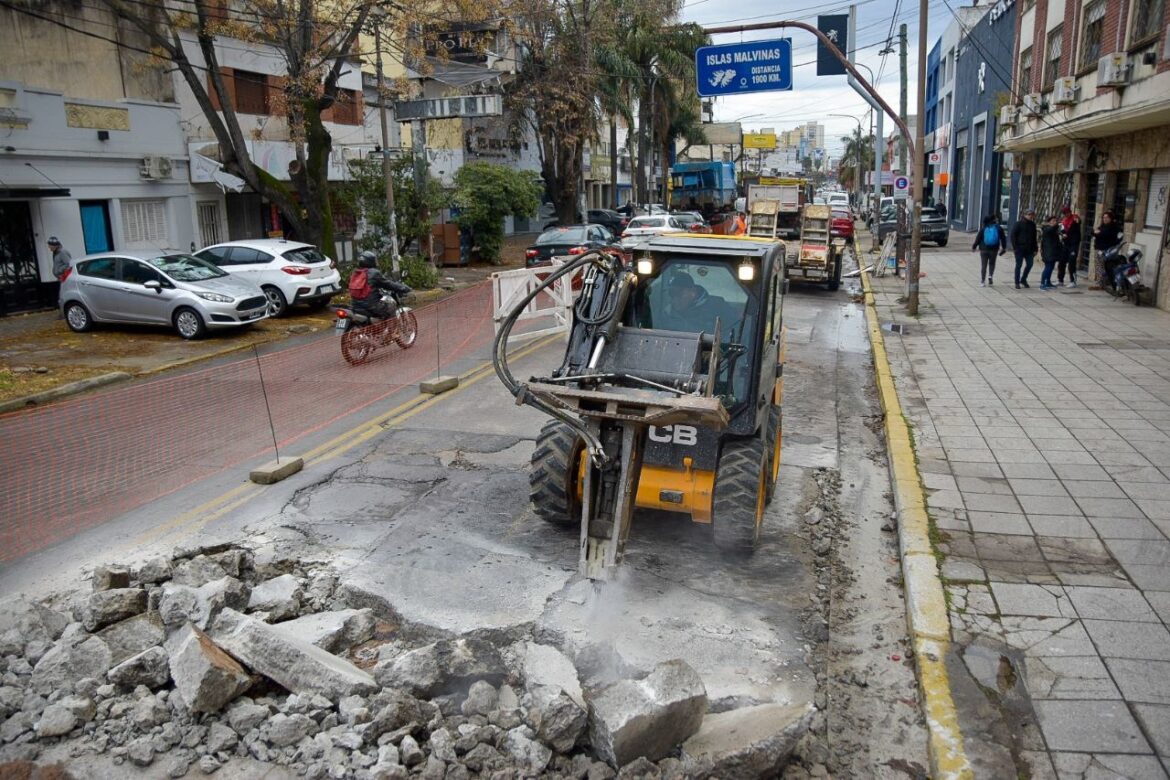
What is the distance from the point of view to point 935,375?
1288cm

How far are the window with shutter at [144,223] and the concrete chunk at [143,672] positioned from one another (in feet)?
64.0

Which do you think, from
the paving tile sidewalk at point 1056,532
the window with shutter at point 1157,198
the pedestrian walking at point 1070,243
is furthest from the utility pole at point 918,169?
the pedestrian walking at point 1070,243

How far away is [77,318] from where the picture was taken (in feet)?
57.0

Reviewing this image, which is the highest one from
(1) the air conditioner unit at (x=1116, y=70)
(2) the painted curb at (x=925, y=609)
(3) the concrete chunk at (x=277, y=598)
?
(1) the air conditioner unit at (x=1116, y=70)

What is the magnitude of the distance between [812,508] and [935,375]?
5.94m

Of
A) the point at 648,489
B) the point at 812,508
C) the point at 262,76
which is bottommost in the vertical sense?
the point at 812,508

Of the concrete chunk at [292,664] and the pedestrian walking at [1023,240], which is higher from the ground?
the pedestrian walking at [1023,240]

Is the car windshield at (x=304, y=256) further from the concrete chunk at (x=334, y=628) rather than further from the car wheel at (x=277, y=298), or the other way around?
the concrete chunk at (x=334, y=628)

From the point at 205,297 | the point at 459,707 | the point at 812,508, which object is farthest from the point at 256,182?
the point at 459,707

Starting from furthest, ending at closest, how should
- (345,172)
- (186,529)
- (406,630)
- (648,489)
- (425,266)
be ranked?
(345,172), (425,266), (186,529), (648,489), (406,630)

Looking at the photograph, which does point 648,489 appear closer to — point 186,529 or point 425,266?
point 186,529

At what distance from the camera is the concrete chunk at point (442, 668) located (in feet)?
15.4

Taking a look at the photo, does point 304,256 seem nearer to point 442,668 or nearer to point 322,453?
point 322,453

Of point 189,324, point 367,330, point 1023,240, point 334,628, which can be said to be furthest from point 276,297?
point 1023,240
